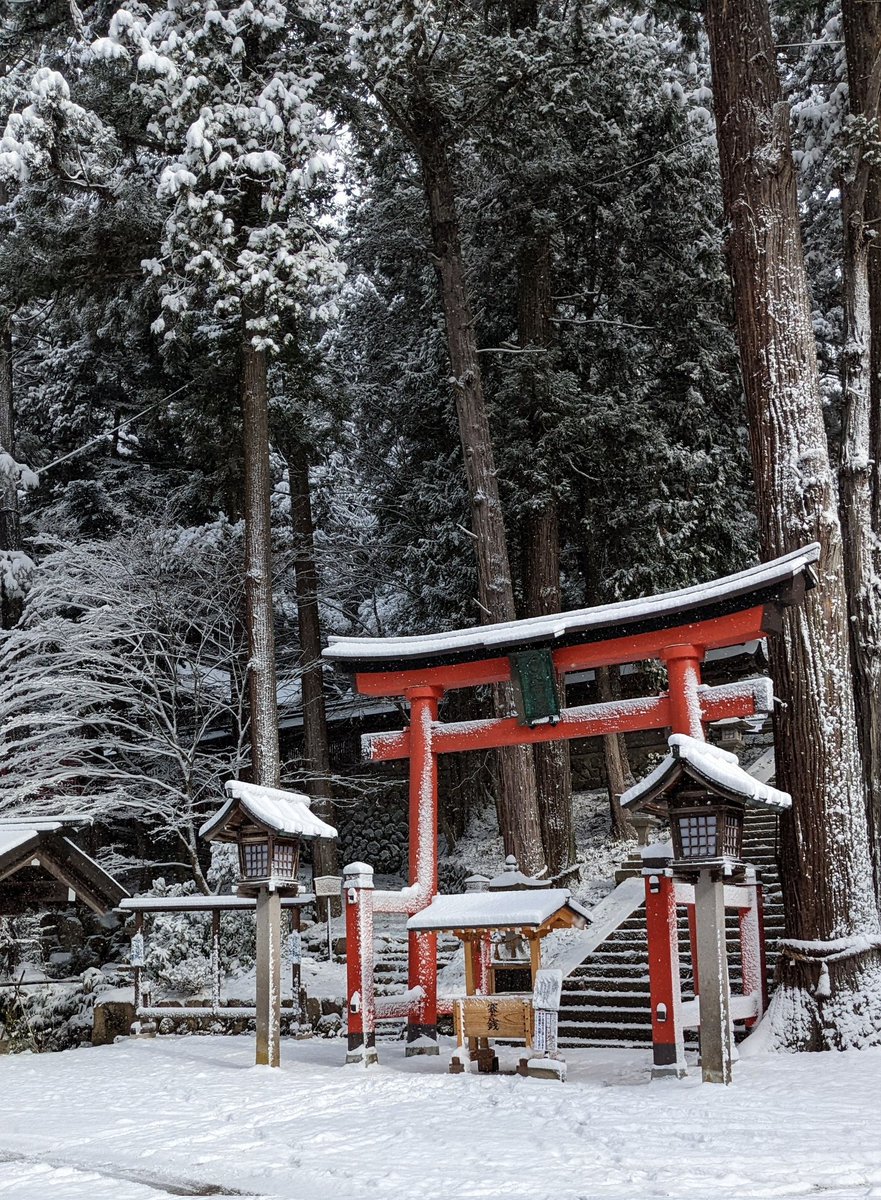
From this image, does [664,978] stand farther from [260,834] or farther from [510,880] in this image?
[260,834]

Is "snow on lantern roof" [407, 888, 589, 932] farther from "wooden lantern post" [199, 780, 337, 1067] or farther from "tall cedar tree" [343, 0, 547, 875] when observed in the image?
"tall cedar tree" [343, 0, 547, 875]

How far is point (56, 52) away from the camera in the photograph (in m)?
15.4

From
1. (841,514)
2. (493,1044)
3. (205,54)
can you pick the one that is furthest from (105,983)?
(205,54)

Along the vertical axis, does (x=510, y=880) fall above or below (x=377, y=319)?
below

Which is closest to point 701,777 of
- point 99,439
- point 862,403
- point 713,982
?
point 713,982

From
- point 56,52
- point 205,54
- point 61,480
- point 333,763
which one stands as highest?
point 56,52

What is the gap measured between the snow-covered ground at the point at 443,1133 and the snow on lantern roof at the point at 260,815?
181cm

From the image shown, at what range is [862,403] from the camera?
9.96 metres

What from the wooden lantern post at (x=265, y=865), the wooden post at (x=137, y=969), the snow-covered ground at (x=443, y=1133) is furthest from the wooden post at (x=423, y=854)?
the wooden post at (x=137, y=969)

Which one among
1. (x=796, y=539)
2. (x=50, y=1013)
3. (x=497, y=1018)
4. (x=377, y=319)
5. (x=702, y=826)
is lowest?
(x=50, y=1013)

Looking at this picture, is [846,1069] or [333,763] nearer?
[846,1069]

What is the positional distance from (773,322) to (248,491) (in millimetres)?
7501

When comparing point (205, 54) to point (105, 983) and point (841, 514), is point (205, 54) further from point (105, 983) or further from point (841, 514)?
point (105, 983)

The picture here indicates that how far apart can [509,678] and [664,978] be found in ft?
9.98
